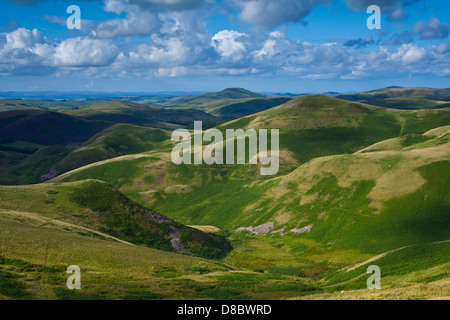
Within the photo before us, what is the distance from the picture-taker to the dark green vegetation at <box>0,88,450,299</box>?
1486 inches

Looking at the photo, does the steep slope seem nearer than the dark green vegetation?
No

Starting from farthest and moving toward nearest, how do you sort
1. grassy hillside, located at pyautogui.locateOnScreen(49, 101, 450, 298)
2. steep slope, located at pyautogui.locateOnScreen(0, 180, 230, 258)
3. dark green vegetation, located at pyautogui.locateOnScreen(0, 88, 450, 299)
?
steep slope, located at pyautogui.locateOnScreen(0, 180, 230, 258), grassy hillside, located at pyautogui.locateOnScreen(49, 101, 450, 298), dark green vegetation, located at pyautogui.locateOnScreen(0, 88, 450, 299)

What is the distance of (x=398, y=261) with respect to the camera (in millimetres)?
47719

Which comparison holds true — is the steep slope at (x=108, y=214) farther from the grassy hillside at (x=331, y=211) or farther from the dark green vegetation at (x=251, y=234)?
the grassy hillside at (x=331, y=211)

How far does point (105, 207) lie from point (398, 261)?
6256 cm

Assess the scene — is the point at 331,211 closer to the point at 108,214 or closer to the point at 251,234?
the point at 251,234

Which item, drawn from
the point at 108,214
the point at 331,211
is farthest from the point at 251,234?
the point at 108,214

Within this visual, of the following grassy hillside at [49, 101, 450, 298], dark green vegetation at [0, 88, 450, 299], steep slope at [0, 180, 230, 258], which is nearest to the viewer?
dark green vegetation at [0, 88, 450, 299]

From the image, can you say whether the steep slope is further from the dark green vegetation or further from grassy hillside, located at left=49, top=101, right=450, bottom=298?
grassy hillside, located at left=49, top=101, right=450, bottom=298

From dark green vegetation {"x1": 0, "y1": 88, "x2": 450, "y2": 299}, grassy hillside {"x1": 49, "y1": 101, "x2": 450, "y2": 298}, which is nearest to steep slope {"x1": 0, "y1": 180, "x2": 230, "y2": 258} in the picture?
dark green vegetation {"x1": 0, "y1": 88, "x2": 450, "y2": 299}

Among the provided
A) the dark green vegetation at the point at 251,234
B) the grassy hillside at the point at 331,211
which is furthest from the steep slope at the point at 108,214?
the grassy hillside at the point at 331,211

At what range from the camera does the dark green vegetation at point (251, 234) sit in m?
37.8

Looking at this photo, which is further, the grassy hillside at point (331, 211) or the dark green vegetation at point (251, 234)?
the grassy hillside at point (331, 211)

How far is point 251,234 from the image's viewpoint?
328 feet
